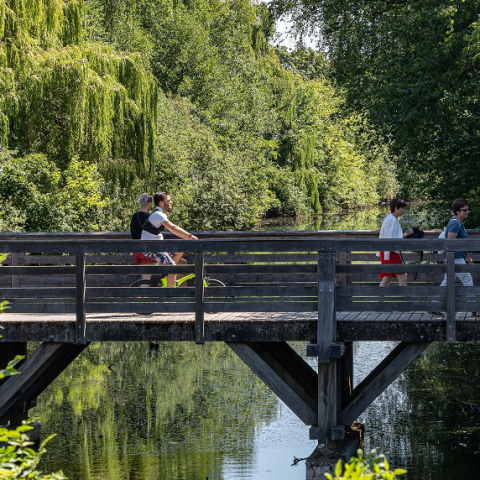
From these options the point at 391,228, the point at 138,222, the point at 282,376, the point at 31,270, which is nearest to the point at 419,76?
the point at 391,228

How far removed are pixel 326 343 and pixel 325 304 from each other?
341 millimetres

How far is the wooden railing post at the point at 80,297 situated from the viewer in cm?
725

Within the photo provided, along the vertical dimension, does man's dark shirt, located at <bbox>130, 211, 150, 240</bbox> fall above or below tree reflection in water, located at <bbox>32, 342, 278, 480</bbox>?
above

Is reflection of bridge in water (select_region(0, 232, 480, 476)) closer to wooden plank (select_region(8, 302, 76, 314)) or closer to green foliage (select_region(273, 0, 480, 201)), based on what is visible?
wooden plank (select_region(8, 302, 76, 314))

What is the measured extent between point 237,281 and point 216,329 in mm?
2991

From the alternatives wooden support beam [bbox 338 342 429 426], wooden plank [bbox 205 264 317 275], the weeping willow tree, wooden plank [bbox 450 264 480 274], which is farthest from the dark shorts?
the weeping willow tree

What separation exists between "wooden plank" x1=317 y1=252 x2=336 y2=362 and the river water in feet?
7.11

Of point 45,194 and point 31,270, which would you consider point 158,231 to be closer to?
point 31,270

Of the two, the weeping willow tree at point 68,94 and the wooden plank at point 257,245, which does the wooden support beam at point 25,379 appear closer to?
the wooden plank at point 257,245

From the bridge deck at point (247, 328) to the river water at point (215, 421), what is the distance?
185 cm

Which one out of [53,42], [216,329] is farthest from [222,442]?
[53,42]

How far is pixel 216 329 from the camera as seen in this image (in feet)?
23.7

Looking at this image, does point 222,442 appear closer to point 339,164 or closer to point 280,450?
point 280,450

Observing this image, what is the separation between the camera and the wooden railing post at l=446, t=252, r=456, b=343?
6.95 metres
